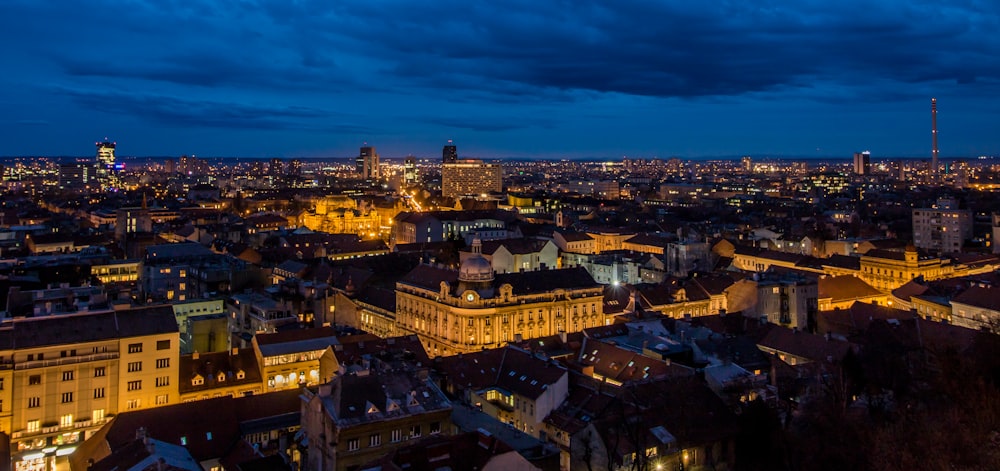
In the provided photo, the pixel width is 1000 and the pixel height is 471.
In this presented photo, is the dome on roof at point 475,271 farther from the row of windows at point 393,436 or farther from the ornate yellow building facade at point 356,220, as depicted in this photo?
the ornate yellow building facade at point 356,220

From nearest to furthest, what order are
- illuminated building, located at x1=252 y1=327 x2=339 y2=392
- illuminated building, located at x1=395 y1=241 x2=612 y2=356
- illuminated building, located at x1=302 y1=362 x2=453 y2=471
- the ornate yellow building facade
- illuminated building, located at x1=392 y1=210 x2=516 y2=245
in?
illuminated building, located at x1=302 y1=362 x2=453 y2=471 → illuminated building, located at x1=252 y1=327 x2=339 y2=392 → illuminated building, located at x1=395 y1=241 x2=612 y2=356 → illuminated building, located at x1=392 y1=210 x2=516 y2=245 → the ornate yellow building facade

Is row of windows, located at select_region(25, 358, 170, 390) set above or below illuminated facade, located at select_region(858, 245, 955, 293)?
below

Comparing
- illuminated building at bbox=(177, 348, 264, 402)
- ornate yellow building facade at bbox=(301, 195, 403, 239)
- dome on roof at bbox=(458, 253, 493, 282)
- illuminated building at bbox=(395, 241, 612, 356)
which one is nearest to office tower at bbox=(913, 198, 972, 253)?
illuminated building at bbox=(395, 241, 612, 356)

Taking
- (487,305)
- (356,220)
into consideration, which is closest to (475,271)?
(487,305)

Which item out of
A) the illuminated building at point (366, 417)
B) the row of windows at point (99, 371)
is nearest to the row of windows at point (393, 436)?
the illuminated building at point (366, 417)

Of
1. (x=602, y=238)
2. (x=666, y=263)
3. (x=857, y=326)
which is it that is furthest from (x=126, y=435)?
(x=602, y=238)

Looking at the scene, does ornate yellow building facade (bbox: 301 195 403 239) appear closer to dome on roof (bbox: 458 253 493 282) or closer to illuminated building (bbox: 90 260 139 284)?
illuminated building (bbox: 90 260 139 284)

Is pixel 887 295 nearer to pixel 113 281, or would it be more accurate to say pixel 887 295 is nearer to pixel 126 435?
Result: pixel 126 435
